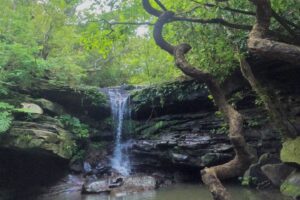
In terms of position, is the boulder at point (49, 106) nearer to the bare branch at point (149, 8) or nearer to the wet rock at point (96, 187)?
the wet rock at point (96, 187)

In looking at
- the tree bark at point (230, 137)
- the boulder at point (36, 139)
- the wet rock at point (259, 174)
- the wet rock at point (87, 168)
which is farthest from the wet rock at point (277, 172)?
the wet rock at point (87, 168)

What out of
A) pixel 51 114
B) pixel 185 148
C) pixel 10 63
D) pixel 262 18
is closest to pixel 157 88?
pixel 185 148

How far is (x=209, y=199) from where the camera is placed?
343 inches

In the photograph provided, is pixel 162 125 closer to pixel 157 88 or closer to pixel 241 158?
pixel 157 88

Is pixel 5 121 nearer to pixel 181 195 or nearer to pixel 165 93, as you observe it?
pixel 181 195

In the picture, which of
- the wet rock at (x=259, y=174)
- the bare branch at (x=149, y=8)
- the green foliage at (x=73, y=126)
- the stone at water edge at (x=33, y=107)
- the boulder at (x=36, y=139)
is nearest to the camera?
the bare branch at (x=149, y=8)

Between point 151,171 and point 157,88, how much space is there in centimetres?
372

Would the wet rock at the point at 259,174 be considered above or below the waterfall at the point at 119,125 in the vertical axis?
below

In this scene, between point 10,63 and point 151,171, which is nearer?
point 10,63

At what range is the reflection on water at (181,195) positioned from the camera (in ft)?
28.2

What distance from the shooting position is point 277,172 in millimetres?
9125

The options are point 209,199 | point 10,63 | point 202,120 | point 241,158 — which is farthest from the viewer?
point 202,120

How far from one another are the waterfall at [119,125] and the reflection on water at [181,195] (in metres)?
2.87

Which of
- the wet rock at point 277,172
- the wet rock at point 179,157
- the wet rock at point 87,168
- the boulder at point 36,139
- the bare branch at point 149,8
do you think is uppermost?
the bare branch at point 149,8
